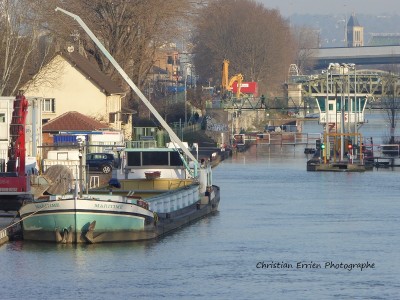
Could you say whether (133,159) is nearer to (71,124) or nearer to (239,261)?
(239,261)

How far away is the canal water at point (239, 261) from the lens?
33438 millimetres

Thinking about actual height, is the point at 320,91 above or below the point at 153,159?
above


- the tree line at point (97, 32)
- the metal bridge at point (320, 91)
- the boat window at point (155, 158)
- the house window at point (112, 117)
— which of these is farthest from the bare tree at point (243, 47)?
the boat window at point (155, 158)

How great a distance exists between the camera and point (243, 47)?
17362 cm

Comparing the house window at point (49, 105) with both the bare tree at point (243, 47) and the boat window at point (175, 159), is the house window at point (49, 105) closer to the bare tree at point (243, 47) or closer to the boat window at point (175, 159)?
the boat window at point (175, 159)

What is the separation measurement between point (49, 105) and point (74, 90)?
1818 mm

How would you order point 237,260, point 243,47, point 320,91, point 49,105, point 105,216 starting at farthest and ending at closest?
point 243,47
point 320,91
point 49,105
point 105,216
point 237,260

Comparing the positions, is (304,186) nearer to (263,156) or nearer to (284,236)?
(284,236)

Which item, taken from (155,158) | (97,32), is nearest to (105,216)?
(155,158)

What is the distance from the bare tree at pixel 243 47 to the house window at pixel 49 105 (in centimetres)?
8061

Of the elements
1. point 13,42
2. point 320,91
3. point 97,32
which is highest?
point 97,32

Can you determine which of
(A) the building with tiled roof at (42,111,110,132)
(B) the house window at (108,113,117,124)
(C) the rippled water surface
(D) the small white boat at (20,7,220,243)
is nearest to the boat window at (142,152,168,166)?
(D) the small white boat at (20,7,220,243)

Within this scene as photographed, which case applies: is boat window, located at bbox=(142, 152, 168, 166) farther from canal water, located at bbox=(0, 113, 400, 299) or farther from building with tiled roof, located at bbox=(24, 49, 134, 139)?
building with tiled roof, located at bbox=(24, 49, 134, 139)

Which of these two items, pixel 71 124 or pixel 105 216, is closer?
pixel 105 216
